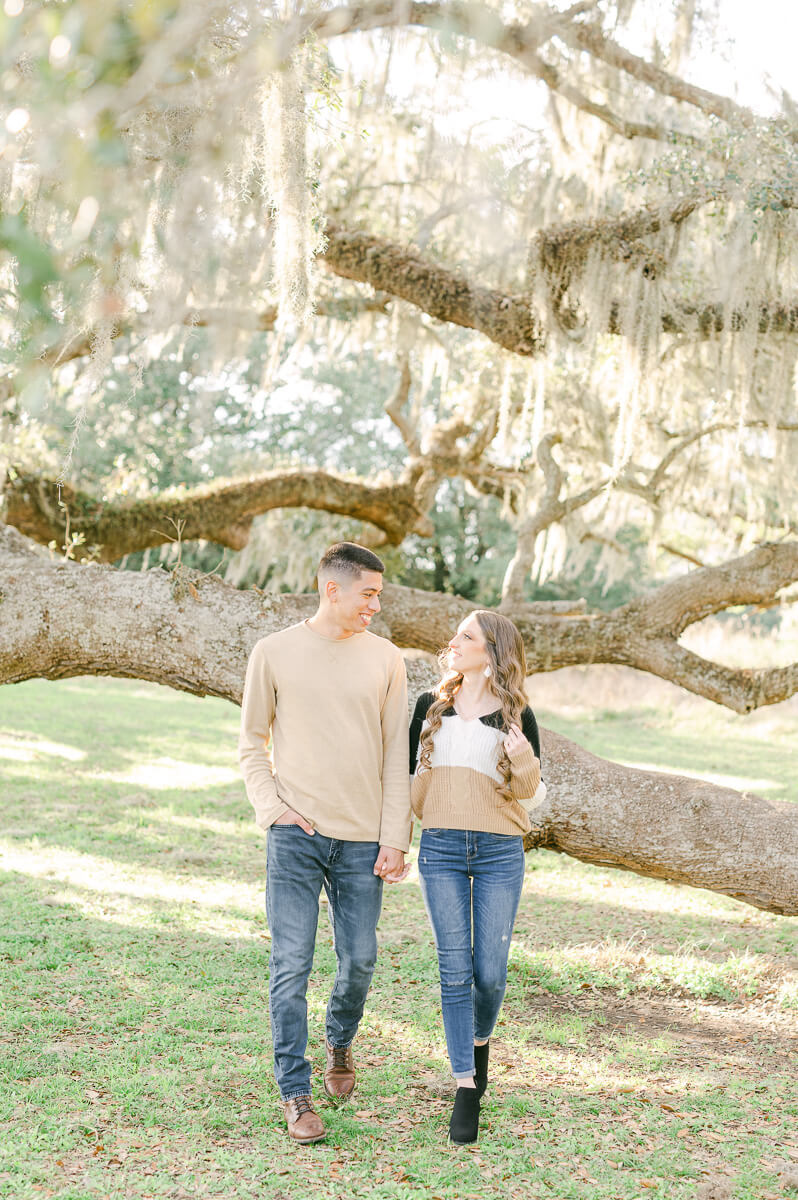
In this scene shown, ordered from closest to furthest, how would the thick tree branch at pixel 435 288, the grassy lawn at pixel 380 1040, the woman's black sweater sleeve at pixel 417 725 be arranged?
the grassy lawn at pixel 380 1040 < the woman's black sweater sleeve at pixel 417 725 < the thick tree branch at pixel 435 288

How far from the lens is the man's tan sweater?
3189 millimetres

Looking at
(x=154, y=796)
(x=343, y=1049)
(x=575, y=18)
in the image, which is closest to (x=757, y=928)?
(x=343, y=1049)

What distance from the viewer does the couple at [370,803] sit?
316 centimetres

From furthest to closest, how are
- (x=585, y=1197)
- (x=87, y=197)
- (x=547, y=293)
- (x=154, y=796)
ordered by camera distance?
(x=154, y=796) < (x=547, y=293) < (x=585, y=1197) < (x=87, y=197)

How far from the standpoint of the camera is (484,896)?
3219mm

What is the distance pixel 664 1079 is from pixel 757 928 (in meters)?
2.55

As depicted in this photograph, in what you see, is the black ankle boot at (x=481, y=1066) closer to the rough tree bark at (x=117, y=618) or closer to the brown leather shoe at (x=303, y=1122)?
the brown leather shoe at (x=303, y=1122)

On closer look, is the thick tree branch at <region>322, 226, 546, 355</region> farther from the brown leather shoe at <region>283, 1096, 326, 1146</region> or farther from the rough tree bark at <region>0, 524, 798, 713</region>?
the brown leather shoe at <region>283, 1096, 326, 1146</region>

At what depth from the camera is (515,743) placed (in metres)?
3.18

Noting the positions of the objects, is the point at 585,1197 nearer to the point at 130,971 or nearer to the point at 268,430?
the point at 130,971

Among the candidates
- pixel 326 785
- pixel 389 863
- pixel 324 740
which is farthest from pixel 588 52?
pixel 389 863

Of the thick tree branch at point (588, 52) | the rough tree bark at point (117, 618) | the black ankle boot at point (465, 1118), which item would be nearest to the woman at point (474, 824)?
the black ankle boot at point (465, 1118)

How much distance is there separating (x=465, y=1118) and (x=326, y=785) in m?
1.10

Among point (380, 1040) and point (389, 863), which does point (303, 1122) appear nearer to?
point (389, 863)
